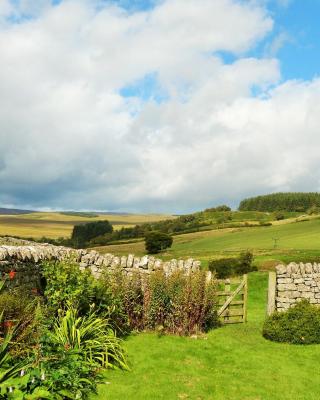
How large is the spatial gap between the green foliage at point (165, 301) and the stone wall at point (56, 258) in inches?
35.0

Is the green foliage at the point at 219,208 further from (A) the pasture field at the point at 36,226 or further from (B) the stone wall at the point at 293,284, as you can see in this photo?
(B) the stone wall at the point at 293,284

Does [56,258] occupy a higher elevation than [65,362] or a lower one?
higher

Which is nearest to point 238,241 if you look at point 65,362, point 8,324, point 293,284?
point 293,284

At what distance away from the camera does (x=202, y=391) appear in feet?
27.9

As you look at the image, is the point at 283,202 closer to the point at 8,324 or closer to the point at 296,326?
the point at 296,326

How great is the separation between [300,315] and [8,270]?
843cm

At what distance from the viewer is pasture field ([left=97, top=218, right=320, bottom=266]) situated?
54.1 m

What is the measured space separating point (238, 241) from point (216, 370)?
54.0 metres

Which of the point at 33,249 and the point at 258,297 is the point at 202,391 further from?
the point at 258,297

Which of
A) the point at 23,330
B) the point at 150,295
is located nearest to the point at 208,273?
the point at 150,295

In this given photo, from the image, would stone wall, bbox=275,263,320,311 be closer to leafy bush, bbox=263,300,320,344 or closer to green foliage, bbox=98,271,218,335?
leafy bush, bbox=263,300,320,344

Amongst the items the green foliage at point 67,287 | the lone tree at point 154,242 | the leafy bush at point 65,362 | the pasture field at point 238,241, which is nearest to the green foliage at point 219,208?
the pasture field at point 238,241

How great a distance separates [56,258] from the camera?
12.8 metres

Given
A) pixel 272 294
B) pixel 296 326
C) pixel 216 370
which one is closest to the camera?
pixel 216 370
